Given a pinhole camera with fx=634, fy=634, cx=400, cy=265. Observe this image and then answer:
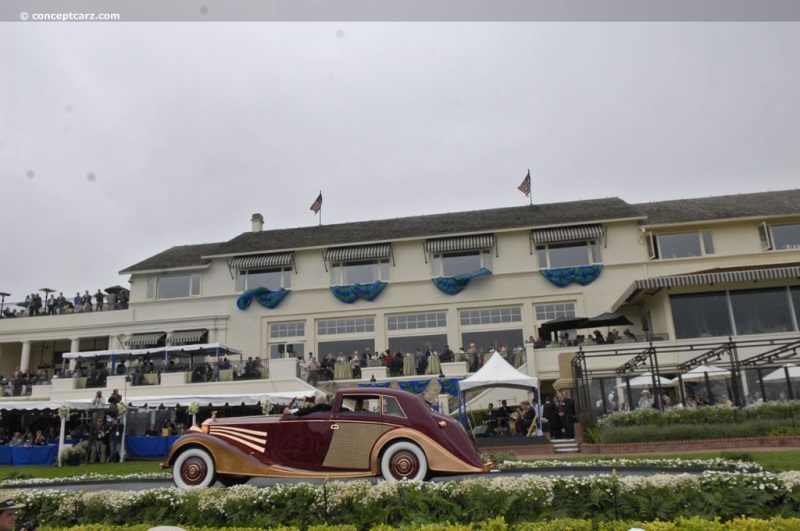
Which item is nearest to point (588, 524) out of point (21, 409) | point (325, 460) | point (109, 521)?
point (325, 460)

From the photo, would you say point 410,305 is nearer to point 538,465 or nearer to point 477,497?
point 538,465

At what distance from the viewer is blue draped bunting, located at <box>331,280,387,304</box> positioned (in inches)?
1361

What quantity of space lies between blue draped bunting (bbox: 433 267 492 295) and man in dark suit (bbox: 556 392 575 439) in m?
12.8

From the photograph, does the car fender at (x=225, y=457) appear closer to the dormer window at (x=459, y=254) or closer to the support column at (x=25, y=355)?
the dormer window at (x=459, y=254)

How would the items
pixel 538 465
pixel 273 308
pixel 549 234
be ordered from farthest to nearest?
1. pixel 273 308
2. pixel 549 234
3. pixel 538 465

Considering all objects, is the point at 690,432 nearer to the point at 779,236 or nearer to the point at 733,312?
the point at 733,312

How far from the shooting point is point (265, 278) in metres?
36.7

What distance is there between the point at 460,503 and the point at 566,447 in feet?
39.0

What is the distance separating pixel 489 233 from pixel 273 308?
12701mm

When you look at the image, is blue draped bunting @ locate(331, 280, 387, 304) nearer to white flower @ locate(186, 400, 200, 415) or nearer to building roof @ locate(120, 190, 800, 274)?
building roof @ locate(120, 190, 800, 274)

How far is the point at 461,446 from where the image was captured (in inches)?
415

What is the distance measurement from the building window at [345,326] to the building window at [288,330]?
1050mm

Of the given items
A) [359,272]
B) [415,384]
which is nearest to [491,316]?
[415,384]

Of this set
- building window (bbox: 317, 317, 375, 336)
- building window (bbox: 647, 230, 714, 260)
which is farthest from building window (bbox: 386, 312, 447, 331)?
building window (bbox: 647, 230, 714, 260)
